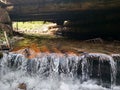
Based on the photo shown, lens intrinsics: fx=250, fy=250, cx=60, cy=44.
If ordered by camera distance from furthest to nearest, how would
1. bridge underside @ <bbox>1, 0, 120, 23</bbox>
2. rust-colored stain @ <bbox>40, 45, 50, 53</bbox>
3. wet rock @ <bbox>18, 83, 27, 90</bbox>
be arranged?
bridge underside @ <bbox>1, 0, 120, 23</bbox>, rust-colored stain @ <bbox>40, 45, 50, 53</bbox>, wet rock @ <bbox>18, 83, 27, 90</bbox>

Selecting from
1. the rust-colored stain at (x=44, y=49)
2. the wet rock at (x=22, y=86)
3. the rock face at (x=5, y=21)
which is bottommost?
the wet rock at (x=22, y=86)

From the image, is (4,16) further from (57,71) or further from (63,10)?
(57,71)

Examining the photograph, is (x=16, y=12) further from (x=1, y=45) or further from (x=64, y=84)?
(x=64, y=84)

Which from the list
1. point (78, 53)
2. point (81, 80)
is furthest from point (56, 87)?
point (78, 53)

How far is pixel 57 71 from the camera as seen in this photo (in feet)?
25.2

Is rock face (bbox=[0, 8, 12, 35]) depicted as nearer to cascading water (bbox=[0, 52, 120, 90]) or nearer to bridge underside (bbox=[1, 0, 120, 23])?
bridge underside (bbox=[1, 0, 120, 23])

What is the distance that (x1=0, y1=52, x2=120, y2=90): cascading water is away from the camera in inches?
296

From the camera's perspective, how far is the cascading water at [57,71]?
751 centimetres

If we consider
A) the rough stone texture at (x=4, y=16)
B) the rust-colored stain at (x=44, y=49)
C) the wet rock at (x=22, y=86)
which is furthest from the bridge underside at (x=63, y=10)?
the wet rock at (x=22, y=86)

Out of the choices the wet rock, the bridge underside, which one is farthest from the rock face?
the wet rock

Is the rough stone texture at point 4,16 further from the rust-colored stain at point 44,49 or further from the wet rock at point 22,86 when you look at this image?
the wet rock at point 22,86

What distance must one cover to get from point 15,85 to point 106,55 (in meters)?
2.90

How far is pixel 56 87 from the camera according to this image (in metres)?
7.41

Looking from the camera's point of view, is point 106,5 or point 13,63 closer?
point 13,63
